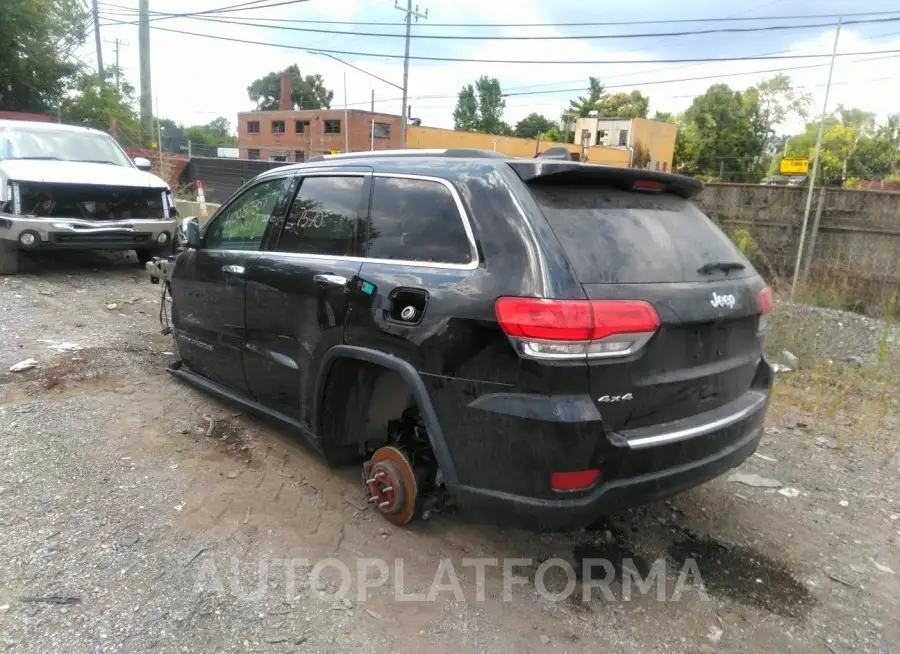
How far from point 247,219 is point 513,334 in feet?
7.71

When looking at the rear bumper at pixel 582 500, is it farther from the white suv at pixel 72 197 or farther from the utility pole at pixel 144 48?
the utility pole at pixel 144 48

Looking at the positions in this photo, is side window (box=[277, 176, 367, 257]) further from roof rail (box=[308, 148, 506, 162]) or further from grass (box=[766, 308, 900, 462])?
grass (box=[766, 308, 900, 462])

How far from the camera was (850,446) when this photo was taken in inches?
175

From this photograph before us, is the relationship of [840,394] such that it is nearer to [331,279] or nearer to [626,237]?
Result: [626,237]

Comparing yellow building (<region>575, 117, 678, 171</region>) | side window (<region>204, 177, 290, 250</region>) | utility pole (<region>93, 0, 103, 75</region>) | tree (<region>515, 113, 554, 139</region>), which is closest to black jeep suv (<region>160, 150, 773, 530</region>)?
side window (<region>204, 177, 290, 250</region>)

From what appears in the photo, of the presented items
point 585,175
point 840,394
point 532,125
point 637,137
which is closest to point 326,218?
point 585,175

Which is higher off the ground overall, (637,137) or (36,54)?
(637,137)

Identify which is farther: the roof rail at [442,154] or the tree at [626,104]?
the tree at [626,104]

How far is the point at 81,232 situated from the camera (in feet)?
25.8

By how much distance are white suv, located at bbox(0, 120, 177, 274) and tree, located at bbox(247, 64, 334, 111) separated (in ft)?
269

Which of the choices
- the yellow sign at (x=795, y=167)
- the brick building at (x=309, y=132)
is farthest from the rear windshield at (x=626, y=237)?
the brick building at (x=309, y=132)

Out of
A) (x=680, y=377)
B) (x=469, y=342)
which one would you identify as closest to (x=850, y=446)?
(x=680, y=377)

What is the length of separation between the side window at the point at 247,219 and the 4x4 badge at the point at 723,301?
7.92 ft

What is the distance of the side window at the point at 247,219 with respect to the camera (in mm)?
3846
